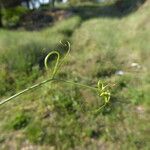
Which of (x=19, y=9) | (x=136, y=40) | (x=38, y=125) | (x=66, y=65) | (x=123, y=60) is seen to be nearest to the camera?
(x=38, y=125)

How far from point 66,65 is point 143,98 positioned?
1.50 metres

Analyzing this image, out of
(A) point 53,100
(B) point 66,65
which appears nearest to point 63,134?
(A) point 53,100

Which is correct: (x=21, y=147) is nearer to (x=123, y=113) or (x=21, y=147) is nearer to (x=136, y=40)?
(x=123, y=113)

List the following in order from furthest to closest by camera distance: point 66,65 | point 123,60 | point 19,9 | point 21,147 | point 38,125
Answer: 1. point 19,9
2. point 123,60
3. point 66,65
4. point 38,125
5. point 21,147

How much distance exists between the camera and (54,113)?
509cm

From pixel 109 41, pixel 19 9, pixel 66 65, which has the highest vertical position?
pixel 66 65

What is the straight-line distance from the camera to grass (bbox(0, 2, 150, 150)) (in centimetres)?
471

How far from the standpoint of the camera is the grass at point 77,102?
4707 mm

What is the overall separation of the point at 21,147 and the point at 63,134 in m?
0.49

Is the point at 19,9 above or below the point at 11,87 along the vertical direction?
below

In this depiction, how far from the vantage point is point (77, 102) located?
210 inches

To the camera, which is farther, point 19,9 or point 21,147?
point 19,9

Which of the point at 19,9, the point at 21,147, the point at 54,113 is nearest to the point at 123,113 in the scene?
the point at 54,113

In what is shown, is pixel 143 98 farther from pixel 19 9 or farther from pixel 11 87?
pixel 19 9
